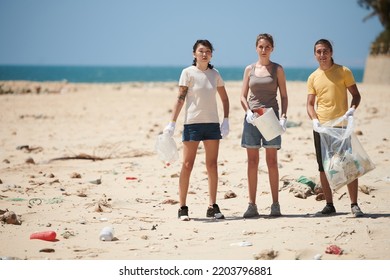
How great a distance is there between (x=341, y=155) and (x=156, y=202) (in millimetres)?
2238

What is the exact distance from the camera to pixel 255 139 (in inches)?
238

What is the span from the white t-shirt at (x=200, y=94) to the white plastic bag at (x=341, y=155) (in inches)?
43.8

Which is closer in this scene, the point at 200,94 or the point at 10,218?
the point at 10,218

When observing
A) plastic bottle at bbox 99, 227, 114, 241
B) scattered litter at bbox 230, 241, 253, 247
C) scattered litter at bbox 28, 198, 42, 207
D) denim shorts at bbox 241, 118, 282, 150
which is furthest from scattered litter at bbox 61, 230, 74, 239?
denim shorts at bbox 241, 118, 282, 150

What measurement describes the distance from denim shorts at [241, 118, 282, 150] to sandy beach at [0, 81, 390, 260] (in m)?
0.70

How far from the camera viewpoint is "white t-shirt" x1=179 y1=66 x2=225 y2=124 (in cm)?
602

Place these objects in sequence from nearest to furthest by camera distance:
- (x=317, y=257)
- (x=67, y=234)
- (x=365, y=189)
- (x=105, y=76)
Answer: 1. (x=317, y=257)
2. (x=67, y=234)
3. (x=365, y=189)
4. (x=105, y=76)

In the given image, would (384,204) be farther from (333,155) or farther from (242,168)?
(242,168)

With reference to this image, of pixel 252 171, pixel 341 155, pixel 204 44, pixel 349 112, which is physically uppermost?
pixel 204 44

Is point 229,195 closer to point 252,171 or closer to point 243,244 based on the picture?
point 252,171

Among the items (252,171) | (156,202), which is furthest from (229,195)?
(252,171)

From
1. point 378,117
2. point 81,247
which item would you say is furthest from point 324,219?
point 378,117

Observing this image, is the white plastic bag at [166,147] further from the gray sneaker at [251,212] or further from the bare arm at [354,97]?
the bare arm at [354,97]

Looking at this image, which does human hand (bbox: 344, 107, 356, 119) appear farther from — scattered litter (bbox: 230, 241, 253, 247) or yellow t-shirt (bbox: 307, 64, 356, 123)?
scattered litter (bbox: 230, 241, 253, 247)
